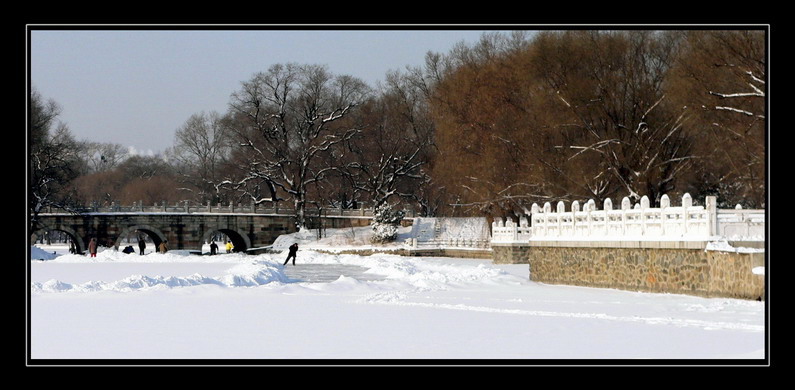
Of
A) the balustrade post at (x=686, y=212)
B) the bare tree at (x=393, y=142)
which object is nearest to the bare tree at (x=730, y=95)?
the balustrade post at (x=686, y=212)

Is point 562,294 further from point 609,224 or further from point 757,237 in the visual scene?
point 757,237

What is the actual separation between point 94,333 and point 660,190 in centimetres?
2963

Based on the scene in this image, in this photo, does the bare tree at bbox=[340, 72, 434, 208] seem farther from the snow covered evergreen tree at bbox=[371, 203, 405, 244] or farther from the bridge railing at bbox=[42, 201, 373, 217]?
the snow covered evergreen tree at bbox=[371, 203, 405, 244]

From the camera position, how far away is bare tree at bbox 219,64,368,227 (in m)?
73.2

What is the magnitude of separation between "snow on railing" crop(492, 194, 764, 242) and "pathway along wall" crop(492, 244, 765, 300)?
1.18ft

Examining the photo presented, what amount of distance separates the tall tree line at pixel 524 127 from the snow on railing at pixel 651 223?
405cm

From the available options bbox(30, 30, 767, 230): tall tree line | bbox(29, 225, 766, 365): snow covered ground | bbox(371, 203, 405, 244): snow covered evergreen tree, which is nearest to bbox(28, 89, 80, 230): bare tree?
bbox(30, 30, 767, 230): tall tree line

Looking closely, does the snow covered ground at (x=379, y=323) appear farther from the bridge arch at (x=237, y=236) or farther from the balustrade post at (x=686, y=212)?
the bridge arch at (x=237, y=236)

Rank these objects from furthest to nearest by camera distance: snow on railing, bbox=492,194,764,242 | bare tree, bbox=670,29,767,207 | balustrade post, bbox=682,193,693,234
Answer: bare tree, bbox=670,29,767,207, balustrade post, bbox=682,193,693,234, snow on railing, bbox=492,194,764,242

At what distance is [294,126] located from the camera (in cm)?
7675

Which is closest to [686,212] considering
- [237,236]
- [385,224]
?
[385,224]

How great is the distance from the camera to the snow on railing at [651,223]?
22766 mm
